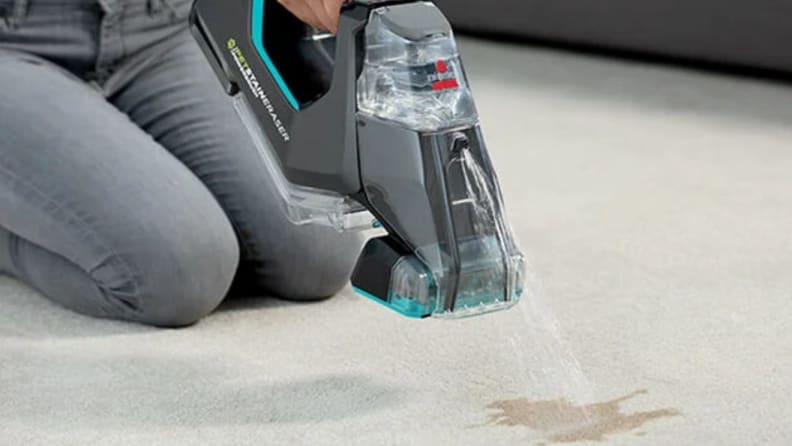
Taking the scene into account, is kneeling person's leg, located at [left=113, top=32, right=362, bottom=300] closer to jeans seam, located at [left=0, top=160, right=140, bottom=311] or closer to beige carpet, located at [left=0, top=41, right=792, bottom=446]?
beige carpet, located at [left=0, top=41, right=792, bottom=446]

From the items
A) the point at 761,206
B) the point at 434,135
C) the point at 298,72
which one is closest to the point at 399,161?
the point at 434,135

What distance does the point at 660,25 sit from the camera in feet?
9.25

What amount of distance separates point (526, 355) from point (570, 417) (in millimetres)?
170

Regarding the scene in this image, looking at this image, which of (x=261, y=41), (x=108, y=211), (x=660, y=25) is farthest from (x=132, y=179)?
(x=660, y=25)

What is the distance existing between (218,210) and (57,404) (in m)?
0.31

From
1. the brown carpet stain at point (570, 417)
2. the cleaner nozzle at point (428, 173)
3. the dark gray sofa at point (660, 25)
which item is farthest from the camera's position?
the dark gray sofa at point (660, 25)

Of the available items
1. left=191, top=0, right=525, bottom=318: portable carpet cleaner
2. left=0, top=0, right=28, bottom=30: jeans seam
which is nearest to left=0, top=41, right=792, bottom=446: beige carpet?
left=191, top=0, right=525, bottom=318: portable carpet cleaner

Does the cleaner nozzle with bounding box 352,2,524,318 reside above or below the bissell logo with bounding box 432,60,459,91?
below

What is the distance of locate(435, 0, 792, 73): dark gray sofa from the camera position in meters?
2.66

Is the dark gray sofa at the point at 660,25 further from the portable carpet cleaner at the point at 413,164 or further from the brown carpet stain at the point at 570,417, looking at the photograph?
the portable carpet cleaner at the point at 413,164

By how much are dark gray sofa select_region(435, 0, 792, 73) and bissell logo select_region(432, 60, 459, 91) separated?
1.53 meters

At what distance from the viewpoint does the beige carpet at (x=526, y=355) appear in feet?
4.39

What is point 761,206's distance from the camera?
204 centimetres

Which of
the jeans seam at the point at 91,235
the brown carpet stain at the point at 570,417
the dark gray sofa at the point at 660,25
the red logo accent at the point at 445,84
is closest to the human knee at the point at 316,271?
the jeans seam at the point at 91,235
